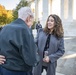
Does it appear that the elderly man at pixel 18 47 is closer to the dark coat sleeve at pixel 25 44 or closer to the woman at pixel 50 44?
→ the dark coat sleeve at pixel 25 44

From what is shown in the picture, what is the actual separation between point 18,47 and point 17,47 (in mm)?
15

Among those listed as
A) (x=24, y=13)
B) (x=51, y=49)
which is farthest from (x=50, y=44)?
(x=24, y=13)

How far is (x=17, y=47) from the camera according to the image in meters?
3.27

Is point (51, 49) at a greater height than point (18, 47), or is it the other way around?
point (18, 47)

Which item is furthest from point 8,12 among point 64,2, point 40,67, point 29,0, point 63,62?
point 40,67

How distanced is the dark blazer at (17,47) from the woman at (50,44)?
89cm

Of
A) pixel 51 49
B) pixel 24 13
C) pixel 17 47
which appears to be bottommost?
pixel 51 49

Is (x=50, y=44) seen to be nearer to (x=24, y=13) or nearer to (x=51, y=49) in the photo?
(x=51, y=49)

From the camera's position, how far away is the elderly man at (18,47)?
128 inches

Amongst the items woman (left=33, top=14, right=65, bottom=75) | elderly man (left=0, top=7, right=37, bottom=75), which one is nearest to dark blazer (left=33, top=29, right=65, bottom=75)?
woman (left=33, top=14, right=65, bottom=75)

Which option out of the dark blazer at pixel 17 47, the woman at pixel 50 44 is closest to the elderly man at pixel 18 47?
the dark blazer at pixel 17 47

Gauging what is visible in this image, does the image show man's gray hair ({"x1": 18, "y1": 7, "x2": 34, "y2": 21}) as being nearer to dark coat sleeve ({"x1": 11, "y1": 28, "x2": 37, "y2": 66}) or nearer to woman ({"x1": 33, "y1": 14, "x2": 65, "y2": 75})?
dark coat sleeve ({"x1": 11, "y1": 28, "x2": 37, "y2": 66})

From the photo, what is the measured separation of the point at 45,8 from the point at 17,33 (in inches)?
845

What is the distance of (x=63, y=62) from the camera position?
331 inches
